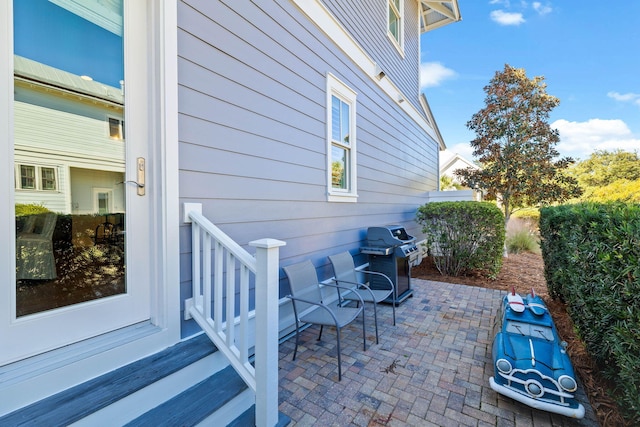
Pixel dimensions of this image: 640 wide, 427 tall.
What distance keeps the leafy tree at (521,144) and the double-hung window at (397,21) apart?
318 cm

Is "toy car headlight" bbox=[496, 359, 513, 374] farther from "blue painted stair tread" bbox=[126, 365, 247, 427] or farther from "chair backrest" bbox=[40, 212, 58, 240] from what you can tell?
"chair backrest" bbox=[40, 212, 58, 240]

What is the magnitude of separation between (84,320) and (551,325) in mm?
3338

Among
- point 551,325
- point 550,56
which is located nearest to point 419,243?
point 551,325

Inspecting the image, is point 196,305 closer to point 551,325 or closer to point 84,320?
point 84,320

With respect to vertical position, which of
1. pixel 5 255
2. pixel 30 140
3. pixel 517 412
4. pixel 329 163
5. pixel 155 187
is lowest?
pixel 517 412

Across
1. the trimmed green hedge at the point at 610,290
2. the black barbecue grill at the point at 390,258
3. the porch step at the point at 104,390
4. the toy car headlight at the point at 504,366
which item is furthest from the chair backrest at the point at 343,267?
the trimmed green hedge at the point at 610,290

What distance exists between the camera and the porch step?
1.24 meters

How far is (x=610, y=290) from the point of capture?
6.19ft

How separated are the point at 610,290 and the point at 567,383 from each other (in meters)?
0.69

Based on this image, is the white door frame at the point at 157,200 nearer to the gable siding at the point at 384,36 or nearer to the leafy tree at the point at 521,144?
the gable siding at the point at 384,36

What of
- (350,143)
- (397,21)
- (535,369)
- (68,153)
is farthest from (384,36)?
(535,369)

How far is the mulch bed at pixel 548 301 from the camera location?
6.45 ft

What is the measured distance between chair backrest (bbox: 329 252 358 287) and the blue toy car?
168cm

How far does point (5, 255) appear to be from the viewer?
4.36 ft
